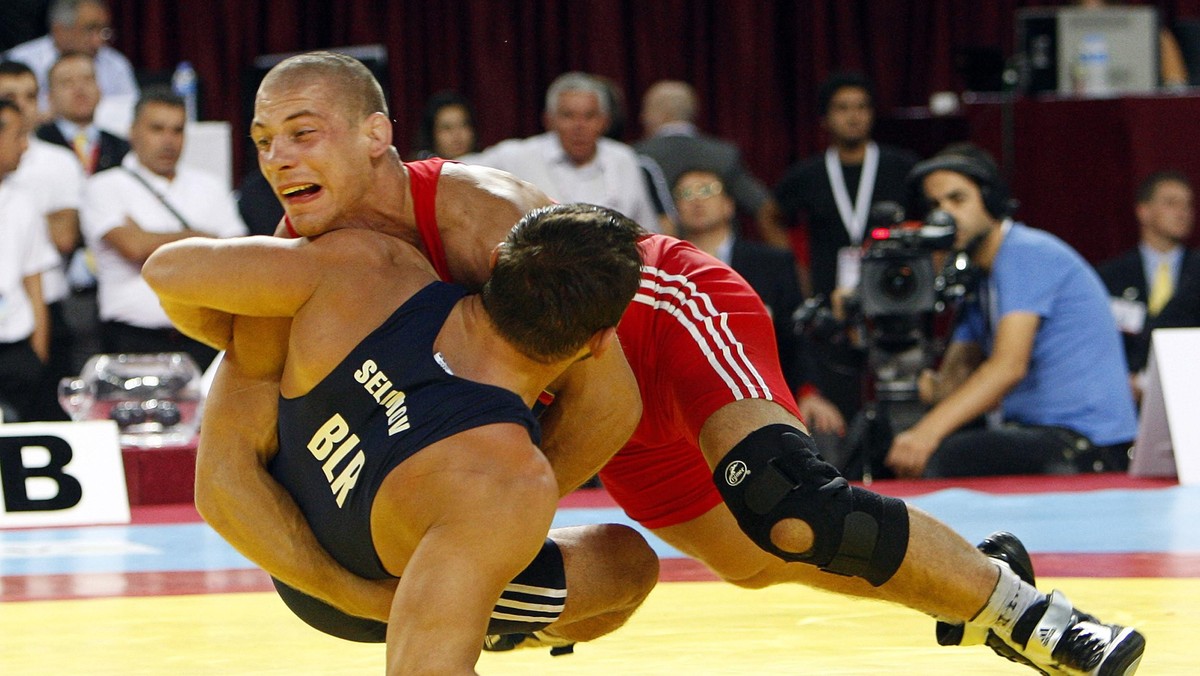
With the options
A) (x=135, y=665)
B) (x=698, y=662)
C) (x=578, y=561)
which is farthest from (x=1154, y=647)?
(x=135, y=665)

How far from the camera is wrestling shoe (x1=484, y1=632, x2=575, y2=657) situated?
9.98ft

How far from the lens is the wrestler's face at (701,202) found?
20.8 feet

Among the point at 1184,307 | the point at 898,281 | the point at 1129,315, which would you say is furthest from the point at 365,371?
the point at 1129,315

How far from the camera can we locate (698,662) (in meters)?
3.14

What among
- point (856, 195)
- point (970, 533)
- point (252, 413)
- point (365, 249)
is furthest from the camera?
point (856, 195)

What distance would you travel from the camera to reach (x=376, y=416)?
8.04ft

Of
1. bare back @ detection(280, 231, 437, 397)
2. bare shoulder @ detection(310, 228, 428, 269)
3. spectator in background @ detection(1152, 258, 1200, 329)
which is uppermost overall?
bare shoulder @ detection(310, 228, 428, 269)

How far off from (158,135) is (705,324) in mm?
3741

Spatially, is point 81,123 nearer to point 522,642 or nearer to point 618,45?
point 618,45

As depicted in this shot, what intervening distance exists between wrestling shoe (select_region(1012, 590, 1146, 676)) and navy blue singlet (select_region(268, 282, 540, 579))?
936 mm

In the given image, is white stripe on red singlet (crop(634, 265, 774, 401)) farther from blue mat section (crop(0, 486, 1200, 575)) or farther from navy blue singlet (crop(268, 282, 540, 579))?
blue mat section (crop(0, 486, 1200, 575))

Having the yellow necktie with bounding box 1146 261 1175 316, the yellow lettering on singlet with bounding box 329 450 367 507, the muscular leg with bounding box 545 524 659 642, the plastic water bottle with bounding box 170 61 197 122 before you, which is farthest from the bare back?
the plastic water bottle with bounding box 170 61 197 122

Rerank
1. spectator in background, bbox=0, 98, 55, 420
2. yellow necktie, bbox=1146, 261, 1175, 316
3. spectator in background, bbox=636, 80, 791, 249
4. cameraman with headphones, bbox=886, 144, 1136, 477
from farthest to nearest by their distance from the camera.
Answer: spectator in background, bbox=636, 80, 791, 249 < yellow necktie, bbox=1146, 261, 1175, 316 < spectator in background, bbox=0, 98, 55, 420 < cameraman with headphones, bbox=886, 144, 1136, 477

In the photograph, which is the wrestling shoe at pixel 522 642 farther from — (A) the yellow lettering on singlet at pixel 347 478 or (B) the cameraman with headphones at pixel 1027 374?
(B) the cameraman with headphones at pixel 1027 374
